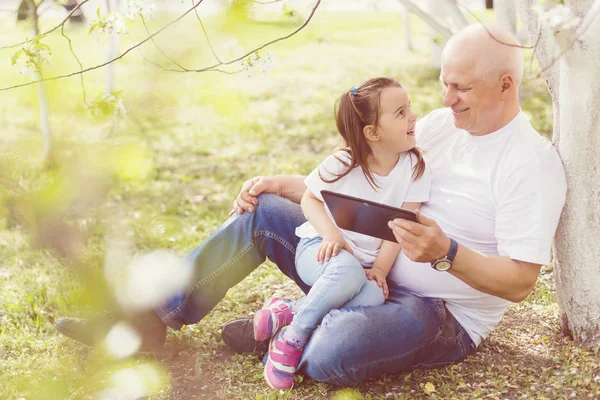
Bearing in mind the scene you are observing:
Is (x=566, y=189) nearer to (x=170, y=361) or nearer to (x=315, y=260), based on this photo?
(x=315, y=260)

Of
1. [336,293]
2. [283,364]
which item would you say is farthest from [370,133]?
[283,364]

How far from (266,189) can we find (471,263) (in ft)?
3.86

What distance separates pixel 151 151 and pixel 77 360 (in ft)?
13.7

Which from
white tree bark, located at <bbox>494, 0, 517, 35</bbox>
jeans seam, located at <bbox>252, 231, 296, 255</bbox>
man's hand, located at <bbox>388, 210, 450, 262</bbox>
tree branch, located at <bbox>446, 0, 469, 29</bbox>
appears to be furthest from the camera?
white tree bark, located at <bbox>494, 0, 517, 35</bbox>

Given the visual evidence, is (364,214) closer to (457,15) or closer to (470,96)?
(470,96)

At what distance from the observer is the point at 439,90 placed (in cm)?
968

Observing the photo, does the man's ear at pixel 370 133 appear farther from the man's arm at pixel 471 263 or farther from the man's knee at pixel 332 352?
the man's knee at pixel 332 352

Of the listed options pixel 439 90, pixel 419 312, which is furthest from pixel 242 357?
pixel 439 90

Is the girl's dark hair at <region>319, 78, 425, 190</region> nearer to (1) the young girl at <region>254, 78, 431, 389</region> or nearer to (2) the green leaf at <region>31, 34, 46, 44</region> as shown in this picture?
(1) the young girl at <region>254, 78, 431, 389</region>

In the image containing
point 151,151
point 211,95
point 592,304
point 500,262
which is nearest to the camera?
point 500,262

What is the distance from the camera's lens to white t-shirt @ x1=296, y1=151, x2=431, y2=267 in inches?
122

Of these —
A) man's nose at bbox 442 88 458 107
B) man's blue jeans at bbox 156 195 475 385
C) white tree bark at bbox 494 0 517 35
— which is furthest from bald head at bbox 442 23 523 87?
white tree bark at bbox 494 0 517 35

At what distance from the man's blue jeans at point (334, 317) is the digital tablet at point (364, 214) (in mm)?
355

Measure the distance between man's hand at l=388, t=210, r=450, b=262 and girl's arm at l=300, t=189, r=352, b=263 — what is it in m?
0.45
